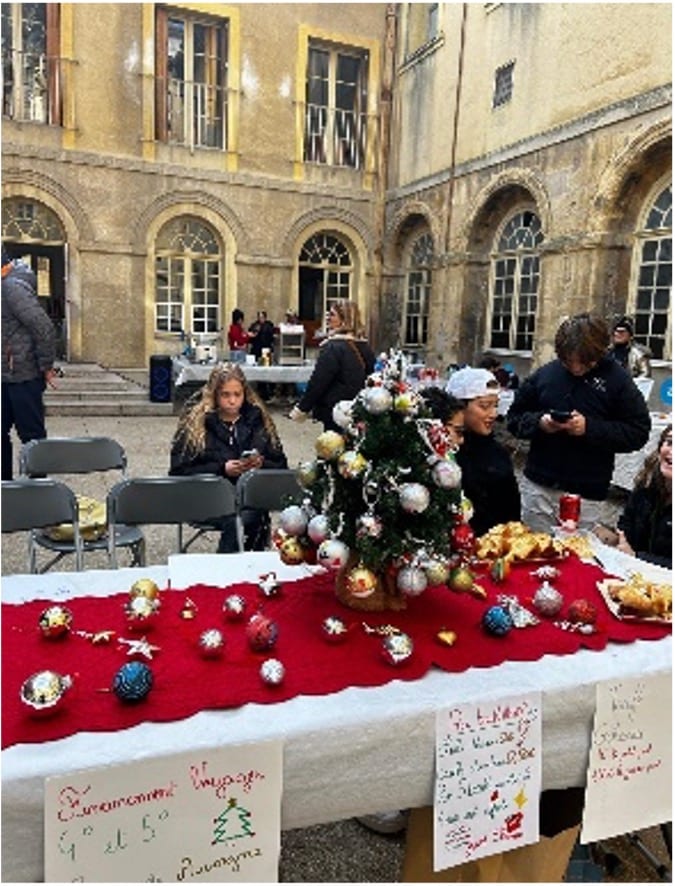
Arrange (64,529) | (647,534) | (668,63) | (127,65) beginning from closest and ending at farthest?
(647,534) → (64,529) → (668,63) → (127,65)

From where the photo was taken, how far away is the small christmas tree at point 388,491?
1.55m

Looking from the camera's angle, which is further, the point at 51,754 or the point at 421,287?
the point at 421,287

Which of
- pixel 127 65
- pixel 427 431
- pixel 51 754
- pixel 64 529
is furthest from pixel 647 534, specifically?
pixel 127 65

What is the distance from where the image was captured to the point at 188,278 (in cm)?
1398

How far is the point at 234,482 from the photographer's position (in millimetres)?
Answer: 3619

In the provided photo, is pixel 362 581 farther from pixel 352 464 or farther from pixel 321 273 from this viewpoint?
pixel 321 273

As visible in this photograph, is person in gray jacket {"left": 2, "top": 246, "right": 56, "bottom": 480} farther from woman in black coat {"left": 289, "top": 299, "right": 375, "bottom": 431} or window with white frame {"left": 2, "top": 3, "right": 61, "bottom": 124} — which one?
window with white frame {"left": 2, "top": 3, "right": 61, "bottom": 124}

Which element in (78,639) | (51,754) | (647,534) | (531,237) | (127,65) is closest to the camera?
(51,754)

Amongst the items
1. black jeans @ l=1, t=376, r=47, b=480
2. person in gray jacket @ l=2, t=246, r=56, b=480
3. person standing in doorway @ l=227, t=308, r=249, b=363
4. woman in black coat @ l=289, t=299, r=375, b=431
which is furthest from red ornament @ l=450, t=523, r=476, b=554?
person standing in doorway @ l=227, t=308, r=249, b=363

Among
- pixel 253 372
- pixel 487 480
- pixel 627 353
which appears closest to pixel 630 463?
pixel 627 353

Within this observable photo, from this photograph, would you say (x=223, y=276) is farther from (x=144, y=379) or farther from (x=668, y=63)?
(x=668, y=63)

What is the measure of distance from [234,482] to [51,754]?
2452 mm

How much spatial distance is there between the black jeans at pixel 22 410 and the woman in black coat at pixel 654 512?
4.41 meters

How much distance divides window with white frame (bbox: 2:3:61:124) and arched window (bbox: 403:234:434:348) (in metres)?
7.40
